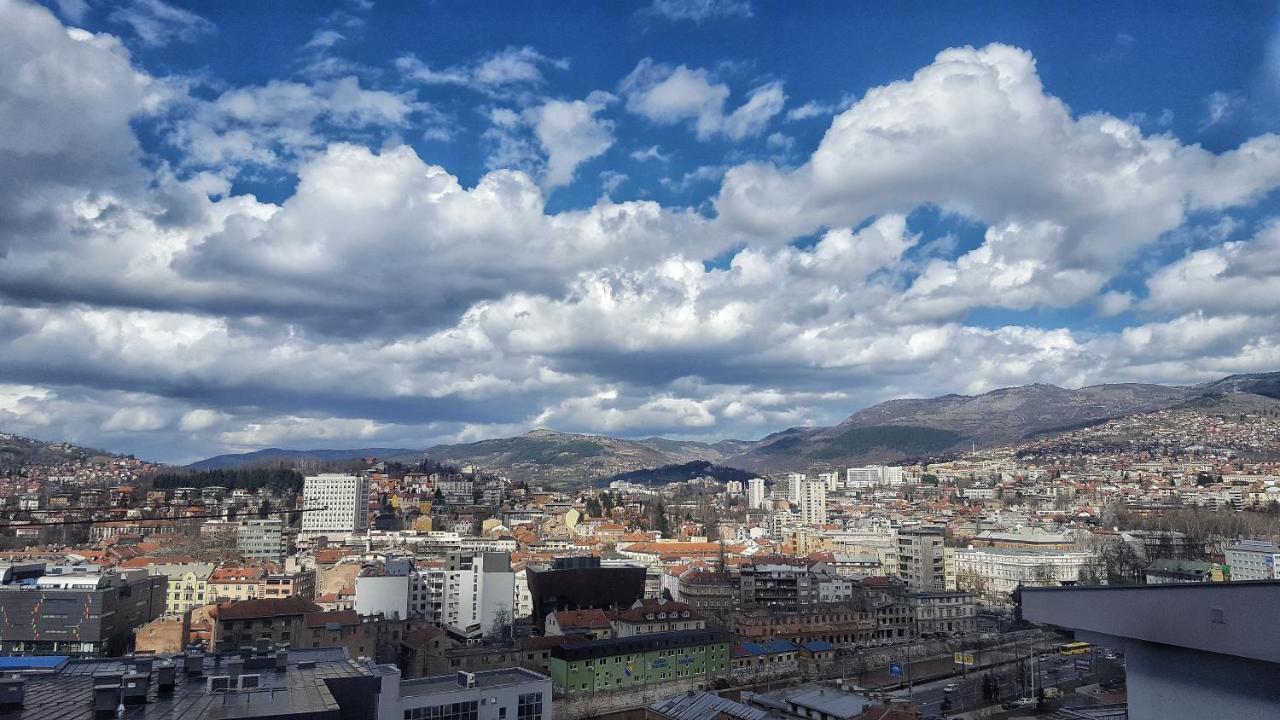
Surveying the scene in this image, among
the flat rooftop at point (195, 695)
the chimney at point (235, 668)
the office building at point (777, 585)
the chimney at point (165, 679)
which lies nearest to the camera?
the flat rooftop at point (195, 695)

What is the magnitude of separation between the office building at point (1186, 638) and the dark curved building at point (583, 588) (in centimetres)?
2772

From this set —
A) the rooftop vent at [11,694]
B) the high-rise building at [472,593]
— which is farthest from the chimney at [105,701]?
the high-rise building at [472,593]

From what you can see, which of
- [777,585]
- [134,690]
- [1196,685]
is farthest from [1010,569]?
[1196,685]

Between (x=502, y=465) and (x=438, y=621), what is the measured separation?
6433 inches

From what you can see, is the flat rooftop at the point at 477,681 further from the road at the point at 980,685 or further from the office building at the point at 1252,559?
the office building at the point at 1252,559

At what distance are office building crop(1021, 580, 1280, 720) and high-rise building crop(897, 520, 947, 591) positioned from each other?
38.7 m

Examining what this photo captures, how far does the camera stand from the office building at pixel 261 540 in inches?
1699

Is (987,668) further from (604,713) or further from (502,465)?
(502,465)

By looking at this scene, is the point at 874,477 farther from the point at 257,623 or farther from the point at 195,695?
the point at 195,695

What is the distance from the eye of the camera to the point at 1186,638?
2488 mm

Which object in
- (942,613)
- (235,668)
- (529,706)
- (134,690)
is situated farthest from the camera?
(942,613)

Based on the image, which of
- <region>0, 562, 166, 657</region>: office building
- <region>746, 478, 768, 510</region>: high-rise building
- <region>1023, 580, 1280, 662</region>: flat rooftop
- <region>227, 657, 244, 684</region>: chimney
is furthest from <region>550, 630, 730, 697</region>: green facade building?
<region>746, 478, 768, 510</region>: high-rise building

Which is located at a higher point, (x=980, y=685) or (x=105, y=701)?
(x=105, y=701)

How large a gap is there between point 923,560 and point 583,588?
17610 mm
